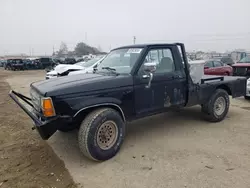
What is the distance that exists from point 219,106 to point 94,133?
141 inches

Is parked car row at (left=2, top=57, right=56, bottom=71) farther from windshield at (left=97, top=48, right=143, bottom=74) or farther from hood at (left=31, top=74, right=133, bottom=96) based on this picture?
hood at (left=31, top=74, right=133, bottom=96)

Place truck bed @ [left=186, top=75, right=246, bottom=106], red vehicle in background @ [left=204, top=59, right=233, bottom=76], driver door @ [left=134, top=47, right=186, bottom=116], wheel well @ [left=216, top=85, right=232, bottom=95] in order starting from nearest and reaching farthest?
driver door @ [left=134, top=47, right=186, bottom=116], truck bed @ [left=186, top=75, right=246, bottom=106], wheel well @ [left=216, top=85, right=232, bottom=95], red vehicle in background @ [left=204, top=59, right=233, bottom=76]

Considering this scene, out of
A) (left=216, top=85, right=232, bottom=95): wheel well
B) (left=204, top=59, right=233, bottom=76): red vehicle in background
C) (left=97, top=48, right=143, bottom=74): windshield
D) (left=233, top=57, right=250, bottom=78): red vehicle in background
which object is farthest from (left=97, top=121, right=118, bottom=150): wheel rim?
(left=204, top=59, right=233, bottom=76): red vehicle in background

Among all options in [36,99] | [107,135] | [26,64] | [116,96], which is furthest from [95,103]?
[26,64]

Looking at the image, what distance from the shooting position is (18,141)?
4.54m

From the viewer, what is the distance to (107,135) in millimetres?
3727

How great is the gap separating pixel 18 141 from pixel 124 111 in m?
2.33

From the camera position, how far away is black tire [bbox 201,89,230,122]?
538cm

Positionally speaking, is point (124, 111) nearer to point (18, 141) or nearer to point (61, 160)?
point (61, 160)

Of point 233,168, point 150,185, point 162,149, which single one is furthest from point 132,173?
point 233,168

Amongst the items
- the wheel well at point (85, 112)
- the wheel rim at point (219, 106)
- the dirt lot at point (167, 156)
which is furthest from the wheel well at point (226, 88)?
the wheel well at point (85, 112)

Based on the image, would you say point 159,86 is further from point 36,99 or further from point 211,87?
point 36,99

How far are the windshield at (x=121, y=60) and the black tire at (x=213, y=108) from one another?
2.34 meters

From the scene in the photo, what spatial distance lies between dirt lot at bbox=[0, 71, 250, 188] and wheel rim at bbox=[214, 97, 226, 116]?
0.28 metres
